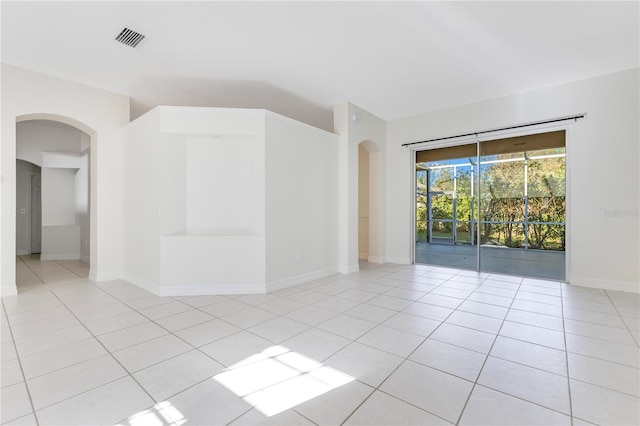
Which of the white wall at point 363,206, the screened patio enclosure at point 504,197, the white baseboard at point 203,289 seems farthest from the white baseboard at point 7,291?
the screened patio enclosure at point 504,197

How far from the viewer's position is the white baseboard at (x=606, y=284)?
3.90m

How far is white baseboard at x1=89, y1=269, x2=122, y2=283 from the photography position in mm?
4445

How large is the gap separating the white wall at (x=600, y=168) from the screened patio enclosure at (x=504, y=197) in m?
0.49

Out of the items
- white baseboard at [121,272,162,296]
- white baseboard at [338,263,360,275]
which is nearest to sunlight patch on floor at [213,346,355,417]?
white baseboard at [121,272,162,296]

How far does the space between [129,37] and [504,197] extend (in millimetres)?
6616

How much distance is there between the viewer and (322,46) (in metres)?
3.37

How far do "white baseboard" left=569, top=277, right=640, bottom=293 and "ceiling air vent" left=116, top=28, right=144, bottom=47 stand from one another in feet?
21.8

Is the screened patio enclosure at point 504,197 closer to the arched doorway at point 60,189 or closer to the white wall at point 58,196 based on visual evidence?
the arched doorway at point 60,189

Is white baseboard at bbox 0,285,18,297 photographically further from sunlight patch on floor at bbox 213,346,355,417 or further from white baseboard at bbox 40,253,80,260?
sunlight patch on floor at bbox 213,346,355,417

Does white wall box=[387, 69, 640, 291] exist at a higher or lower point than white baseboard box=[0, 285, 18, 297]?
higher

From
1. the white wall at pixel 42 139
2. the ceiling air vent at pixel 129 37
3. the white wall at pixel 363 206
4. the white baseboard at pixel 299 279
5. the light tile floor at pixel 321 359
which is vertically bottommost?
the light tile floor at pixel 321 359

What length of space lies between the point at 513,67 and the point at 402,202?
2894mm

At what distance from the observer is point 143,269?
4.09 metres

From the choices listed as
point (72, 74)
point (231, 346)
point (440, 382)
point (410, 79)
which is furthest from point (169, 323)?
point (410, 79)
